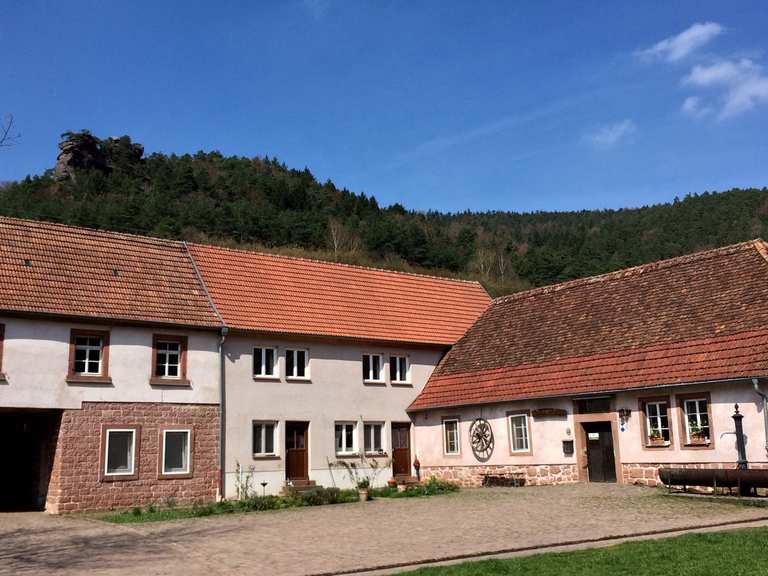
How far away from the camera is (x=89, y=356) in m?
24.2

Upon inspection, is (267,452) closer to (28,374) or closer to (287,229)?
(28,374)

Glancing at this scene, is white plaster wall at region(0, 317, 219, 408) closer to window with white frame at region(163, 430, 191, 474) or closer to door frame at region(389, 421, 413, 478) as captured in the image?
window with white frame at region(163, 430, 191, 474)

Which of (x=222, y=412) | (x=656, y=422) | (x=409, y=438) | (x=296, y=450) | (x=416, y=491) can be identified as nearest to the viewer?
(x=656, y=422)

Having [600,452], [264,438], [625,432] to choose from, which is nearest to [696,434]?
[625,432]

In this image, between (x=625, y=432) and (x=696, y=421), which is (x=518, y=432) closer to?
(x=625, y=432)

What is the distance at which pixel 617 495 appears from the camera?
821 inches

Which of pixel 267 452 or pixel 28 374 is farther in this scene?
pixel 267 452

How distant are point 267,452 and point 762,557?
751 inches

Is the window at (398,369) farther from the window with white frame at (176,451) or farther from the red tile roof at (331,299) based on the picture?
the window with white frame at (176,451)

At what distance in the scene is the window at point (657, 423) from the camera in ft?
75.7

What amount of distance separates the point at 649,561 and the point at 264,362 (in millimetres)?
18676

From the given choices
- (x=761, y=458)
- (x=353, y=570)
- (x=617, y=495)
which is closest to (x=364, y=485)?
(x=617, y=495)

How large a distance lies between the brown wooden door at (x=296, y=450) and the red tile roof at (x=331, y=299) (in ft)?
10.8

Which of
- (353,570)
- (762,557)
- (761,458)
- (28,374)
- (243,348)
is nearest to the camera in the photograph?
(762,557)
